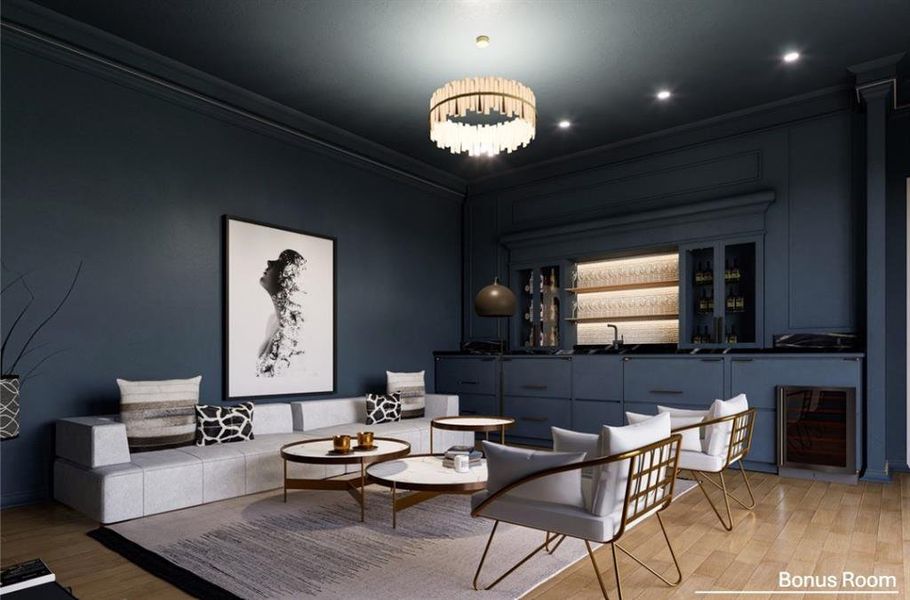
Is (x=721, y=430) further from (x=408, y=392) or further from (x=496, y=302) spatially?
(x=408, y=392)

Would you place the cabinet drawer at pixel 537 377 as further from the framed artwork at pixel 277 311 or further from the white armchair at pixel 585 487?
the white armchair at pixel 585 487

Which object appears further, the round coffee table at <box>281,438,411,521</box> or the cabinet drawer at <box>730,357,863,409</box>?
the cabinet drawer at <box>730,357,863,409</box>

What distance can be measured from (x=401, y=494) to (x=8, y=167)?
3633 millimetres

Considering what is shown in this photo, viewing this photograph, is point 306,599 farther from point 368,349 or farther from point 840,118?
point 840,118

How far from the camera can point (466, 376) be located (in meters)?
7.33

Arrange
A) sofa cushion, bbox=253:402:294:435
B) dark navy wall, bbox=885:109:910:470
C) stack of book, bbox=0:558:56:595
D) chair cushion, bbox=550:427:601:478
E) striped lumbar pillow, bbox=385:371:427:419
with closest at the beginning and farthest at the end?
stack of book, bbox=0:558:56:595 < chair cushion, bbox=550:427:601:478 < sofa cushion, bbox=253:402:294:435 < dark navy wall, bbox=885:109:910:470 < striped lumbar pillow, bbox=385:371:427:419

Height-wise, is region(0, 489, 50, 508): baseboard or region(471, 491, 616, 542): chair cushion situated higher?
region(471, 491, 616, 542): chair cushion

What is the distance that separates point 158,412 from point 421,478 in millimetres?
2147

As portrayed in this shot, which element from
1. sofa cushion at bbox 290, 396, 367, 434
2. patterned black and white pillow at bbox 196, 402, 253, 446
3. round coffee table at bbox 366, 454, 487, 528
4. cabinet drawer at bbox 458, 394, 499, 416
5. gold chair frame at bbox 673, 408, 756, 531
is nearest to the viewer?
round coffee table at bbox 366, 454, 487, 528

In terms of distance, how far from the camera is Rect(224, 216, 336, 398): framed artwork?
5402 mm

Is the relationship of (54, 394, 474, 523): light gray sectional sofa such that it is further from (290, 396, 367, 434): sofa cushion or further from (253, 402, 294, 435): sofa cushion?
(290, 396, 367, 434): sofa cushion

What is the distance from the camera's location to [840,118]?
17.8 ft

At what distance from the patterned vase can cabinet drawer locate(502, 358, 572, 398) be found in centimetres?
498

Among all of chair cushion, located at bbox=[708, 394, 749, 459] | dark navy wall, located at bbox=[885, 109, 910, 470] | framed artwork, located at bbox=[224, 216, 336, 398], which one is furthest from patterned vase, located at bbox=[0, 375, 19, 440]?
dark navy wall, located at bbox=[885, 109, 910, 470]
